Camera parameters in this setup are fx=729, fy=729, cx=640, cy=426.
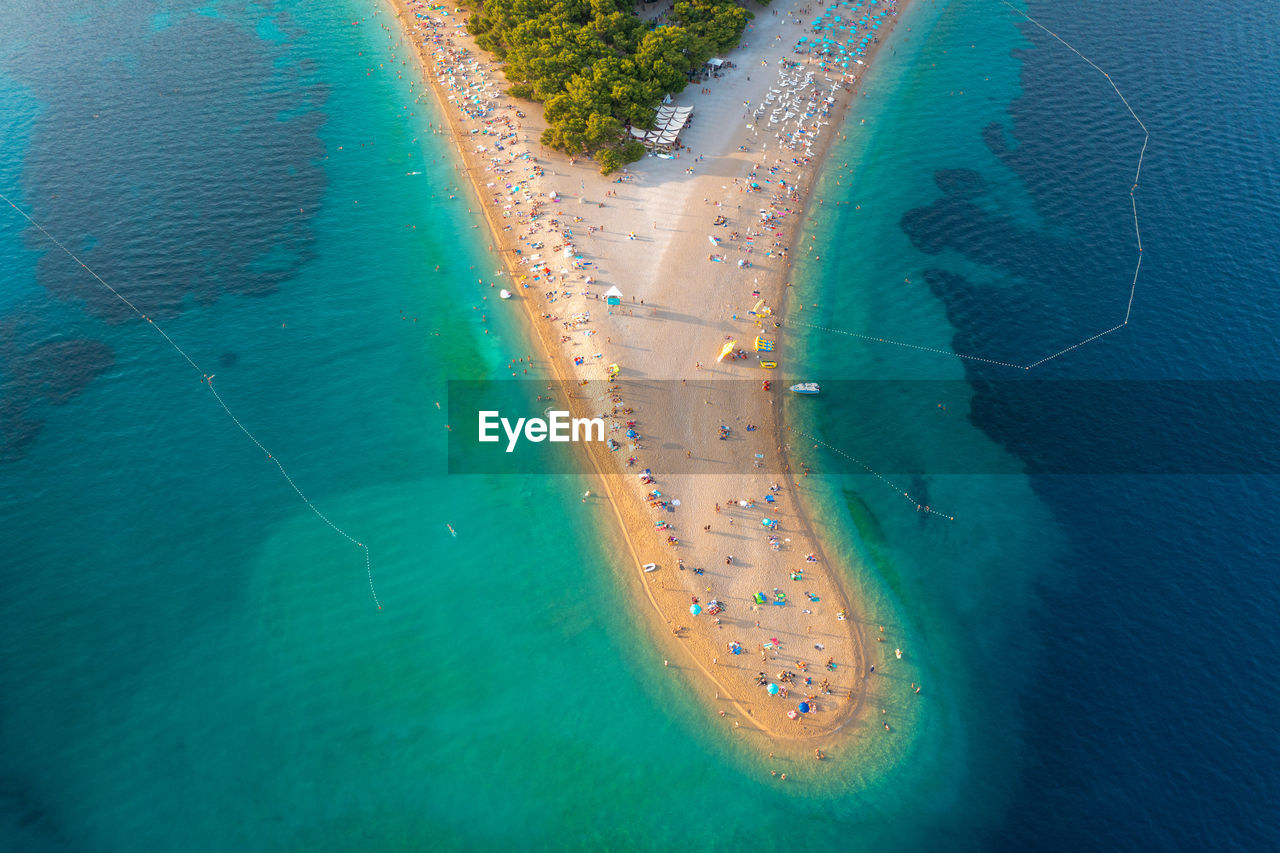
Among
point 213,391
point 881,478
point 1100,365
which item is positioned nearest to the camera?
point 881,478

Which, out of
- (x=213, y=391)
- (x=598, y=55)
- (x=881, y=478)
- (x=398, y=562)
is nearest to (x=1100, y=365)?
(x=881, y=478)

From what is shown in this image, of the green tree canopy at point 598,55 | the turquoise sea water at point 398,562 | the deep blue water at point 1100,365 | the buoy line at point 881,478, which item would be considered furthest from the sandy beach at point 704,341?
the deep blue water at point 1100,365

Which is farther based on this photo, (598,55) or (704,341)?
(598,55)

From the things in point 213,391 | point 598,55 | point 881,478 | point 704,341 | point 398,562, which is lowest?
point 398,562

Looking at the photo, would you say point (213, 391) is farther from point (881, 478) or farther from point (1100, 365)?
point (1100, 365)

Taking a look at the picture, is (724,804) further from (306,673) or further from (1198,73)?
(1198,73)

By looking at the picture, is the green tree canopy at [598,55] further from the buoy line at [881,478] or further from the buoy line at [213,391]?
the buoy line at [213,391]

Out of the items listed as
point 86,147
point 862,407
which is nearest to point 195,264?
point 86,147
